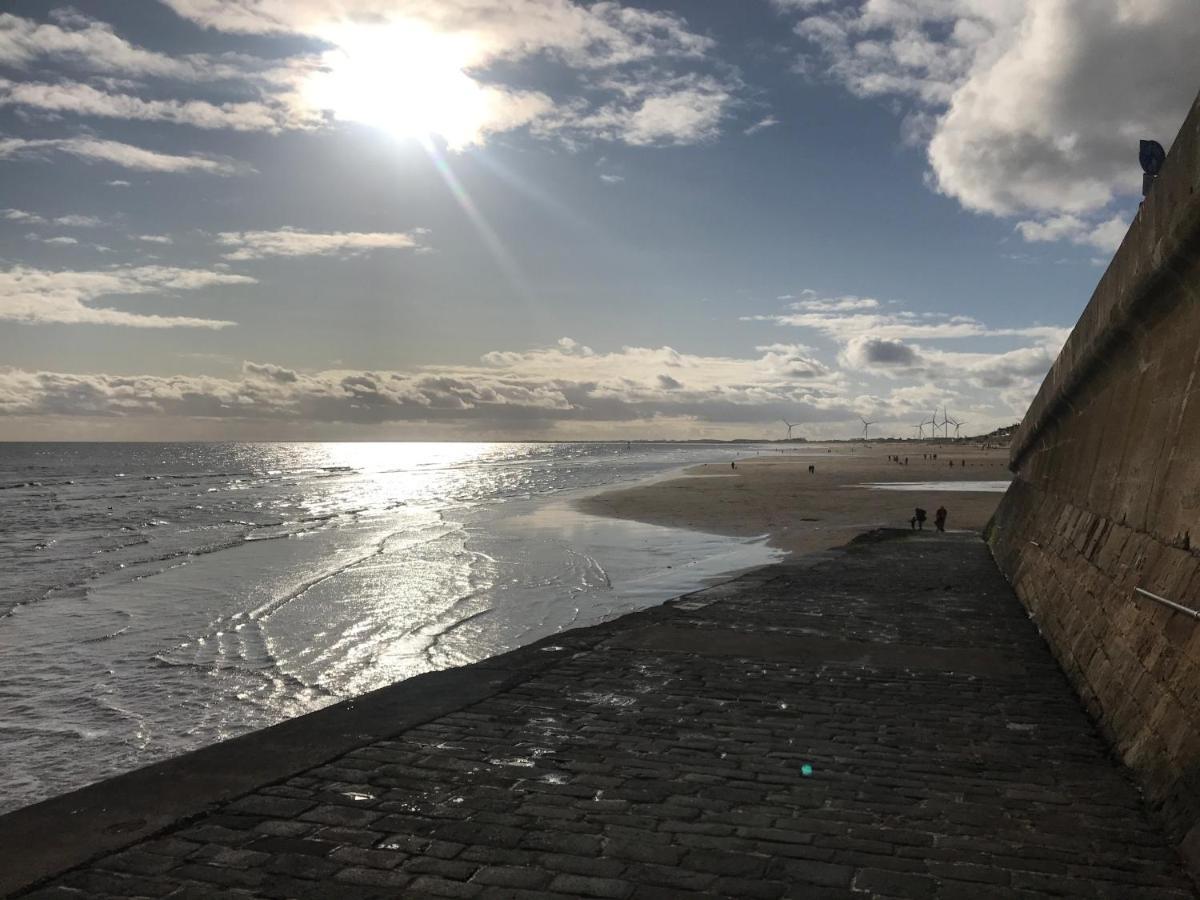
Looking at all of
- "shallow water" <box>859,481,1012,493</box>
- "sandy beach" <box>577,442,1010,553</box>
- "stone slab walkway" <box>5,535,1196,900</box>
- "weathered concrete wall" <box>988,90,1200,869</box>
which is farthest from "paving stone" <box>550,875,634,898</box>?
"shallow water" <box>859,481,1012,493</box>

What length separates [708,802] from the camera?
5.18 meters

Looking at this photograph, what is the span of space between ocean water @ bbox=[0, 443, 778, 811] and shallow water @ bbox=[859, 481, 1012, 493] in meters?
25.9

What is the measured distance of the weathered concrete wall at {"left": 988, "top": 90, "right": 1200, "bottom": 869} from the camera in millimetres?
5207

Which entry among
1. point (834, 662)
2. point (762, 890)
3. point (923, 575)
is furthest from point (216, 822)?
point (923, 575)

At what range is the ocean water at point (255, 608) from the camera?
10.1m

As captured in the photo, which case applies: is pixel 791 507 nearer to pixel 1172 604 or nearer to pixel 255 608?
pixel 255 608

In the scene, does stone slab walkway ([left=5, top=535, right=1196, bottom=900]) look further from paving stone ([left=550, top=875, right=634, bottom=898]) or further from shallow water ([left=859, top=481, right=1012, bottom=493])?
shallow water ([left=859, top=481, right=1012, bottom=493])

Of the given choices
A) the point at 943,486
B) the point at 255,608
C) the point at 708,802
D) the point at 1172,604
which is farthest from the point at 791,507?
the point at 708,802

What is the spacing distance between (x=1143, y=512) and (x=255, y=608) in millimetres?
16230

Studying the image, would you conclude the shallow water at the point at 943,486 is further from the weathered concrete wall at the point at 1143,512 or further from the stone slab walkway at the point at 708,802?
the stone slab walkway at the point at 708,802

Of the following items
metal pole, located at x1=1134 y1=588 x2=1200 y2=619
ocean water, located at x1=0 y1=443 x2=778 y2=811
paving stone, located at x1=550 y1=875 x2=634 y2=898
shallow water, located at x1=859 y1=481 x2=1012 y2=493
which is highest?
metal pole, located at x1=1134 y1=588 x2=1200 y2=619

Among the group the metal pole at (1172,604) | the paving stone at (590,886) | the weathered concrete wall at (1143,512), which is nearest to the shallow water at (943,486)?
the weathered concrete wall at (1143,512)

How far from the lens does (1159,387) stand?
7.48 metres

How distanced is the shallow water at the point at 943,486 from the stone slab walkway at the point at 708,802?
45704mm
